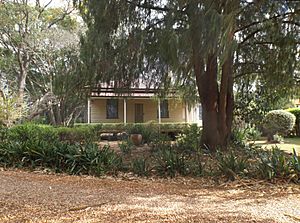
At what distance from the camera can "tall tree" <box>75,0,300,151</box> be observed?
6059 millimetres

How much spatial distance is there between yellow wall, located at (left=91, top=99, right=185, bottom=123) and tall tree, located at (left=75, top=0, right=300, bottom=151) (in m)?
11.4

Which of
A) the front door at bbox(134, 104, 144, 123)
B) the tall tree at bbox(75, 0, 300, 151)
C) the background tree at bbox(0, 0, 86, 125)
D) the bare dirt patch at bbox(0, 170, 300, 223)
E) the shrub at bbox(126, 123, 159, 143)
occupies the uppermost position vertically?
the background tree at bbox(0, 0, 86, 125)

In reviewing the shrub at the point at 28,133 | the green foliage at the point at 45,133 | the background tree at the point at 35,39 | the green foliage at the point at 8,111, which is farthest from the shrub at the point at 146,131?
the green foliage at the point at 8,111

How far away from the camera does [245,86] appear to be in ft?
43.7

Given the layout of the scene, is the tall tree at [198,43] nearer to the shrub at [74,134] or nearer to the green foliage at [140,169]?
the green foliage at [140,169]

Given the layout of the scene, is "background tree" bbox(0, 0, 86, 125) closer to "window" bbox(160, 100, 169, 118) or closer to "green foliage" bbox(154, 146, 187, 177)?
"window" bbox(160, 100, 169, 118)

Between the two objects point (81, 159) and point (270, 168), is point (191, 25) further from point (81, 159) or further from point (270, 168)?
point (81, 159)

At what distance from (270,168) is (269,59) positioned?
4.99 metres

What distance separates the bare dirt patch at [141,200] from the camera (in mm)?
4066

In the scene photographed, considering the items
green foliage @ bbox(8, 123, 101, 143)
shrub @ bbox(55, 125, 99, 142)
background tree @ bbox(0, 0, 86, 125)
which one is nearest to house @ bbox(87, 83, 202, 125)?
background tree @ bbox(0, 0, 86, 125)

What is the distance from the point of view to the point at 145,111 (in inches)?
925

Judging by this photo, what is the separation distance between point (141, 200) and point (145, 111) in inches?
730

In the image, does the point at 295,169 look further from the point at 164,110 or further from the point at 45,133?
the point at 164,110

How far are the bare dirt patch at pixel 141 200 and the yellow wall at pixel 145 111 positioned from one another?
49.3 feet
